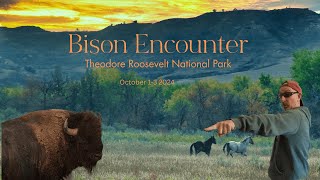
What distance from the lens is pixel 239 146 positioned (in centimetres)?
947

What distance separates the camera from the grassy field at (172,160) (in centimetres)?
895

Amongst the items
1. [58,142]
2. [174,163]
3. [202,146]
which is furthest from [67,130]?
[202,146]

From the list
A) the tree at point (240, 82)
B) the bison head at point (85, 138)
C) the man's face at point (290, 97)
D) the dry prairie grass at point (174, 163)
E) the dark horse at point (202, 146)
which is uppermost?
the tree at point (240, 82)

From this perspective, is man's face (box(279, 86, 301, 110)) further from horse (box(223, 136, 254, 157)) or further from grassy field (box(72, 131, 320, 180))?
horse (box(223, 136, 254, 157))

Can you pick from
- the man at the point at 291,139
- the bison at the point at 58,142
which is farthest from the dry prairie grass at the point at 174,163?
the man at the point at 291,139

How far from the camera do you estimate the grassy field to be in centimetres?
895

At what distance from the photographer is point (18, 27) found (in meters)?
9.62

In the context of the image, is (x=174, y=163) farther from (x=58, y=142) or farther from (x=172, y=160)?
(x=58, y=142)

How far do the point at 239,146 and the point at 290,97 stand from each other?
207 inches

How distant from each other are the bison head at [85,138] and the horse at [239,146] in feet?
7.88

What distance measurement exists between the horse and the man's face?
5097 millimetres

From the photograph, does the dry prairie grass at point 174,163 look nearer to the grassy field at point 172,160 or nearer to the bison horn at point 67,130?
the grassy field at point 172,160

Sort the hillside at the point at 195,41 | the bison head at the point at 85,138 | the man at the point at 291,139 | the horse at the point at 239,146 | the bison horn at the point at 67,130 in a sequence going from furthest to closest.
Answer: the horse at the point at 239,146 < the hillside at the point at 195,41 < the bison head at the point at 85,138 < the bison horn at the point at 67,130 < the man at the point at 291,139

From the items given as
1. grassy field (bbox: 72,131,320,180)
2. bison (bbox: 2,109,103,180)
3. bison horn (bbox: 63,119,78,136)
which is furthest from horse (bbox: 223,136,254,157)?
bison horn (bbox: 63,119,78,136)
